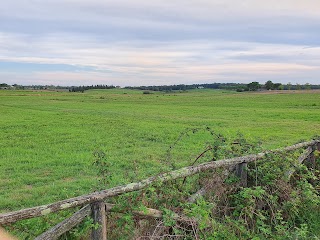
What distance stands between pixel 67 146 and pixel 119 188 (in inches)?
471

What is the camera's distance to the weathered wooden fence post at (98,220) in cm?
363

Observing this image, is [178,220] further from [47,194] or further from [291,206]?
[47,194]

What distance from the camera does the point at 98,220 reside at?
3674mm

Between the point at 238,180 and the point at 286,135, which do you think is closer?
the point at 238,180

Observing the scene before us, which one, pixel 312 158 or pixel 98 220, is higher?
pixel 98 220

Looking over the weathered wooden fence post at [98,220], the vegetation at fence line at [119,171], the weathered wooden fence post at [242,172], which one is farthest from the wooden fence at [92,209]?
the weathered wooden fence post at [242,172]

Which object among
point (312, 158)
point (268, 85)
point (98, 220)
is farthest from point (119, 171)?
point (268, 85)

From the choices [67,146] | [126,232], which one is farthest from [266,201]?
[67,146]

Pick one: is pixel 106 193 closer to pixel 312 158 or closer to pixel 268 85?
pixel 312 158

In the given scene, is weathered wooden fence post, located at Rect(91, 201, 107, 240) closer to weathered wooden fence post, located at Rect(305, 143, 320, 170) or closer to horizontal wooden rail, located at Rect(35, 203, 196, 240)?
horizontal wooden rail, located at Rect(35, 203, 196, 240)

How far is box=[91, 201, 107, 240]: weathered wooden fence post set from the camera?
11.9 ft

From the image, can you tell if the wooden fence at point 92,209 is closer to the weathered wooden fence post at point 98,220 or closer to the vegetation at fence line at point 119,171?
the weathered wooden fence post at point 98,220

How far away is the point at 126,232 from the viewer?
416 cm

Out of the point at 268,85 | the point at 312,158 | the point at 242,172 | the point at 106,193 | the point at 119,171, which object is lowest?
the point at 268,85
